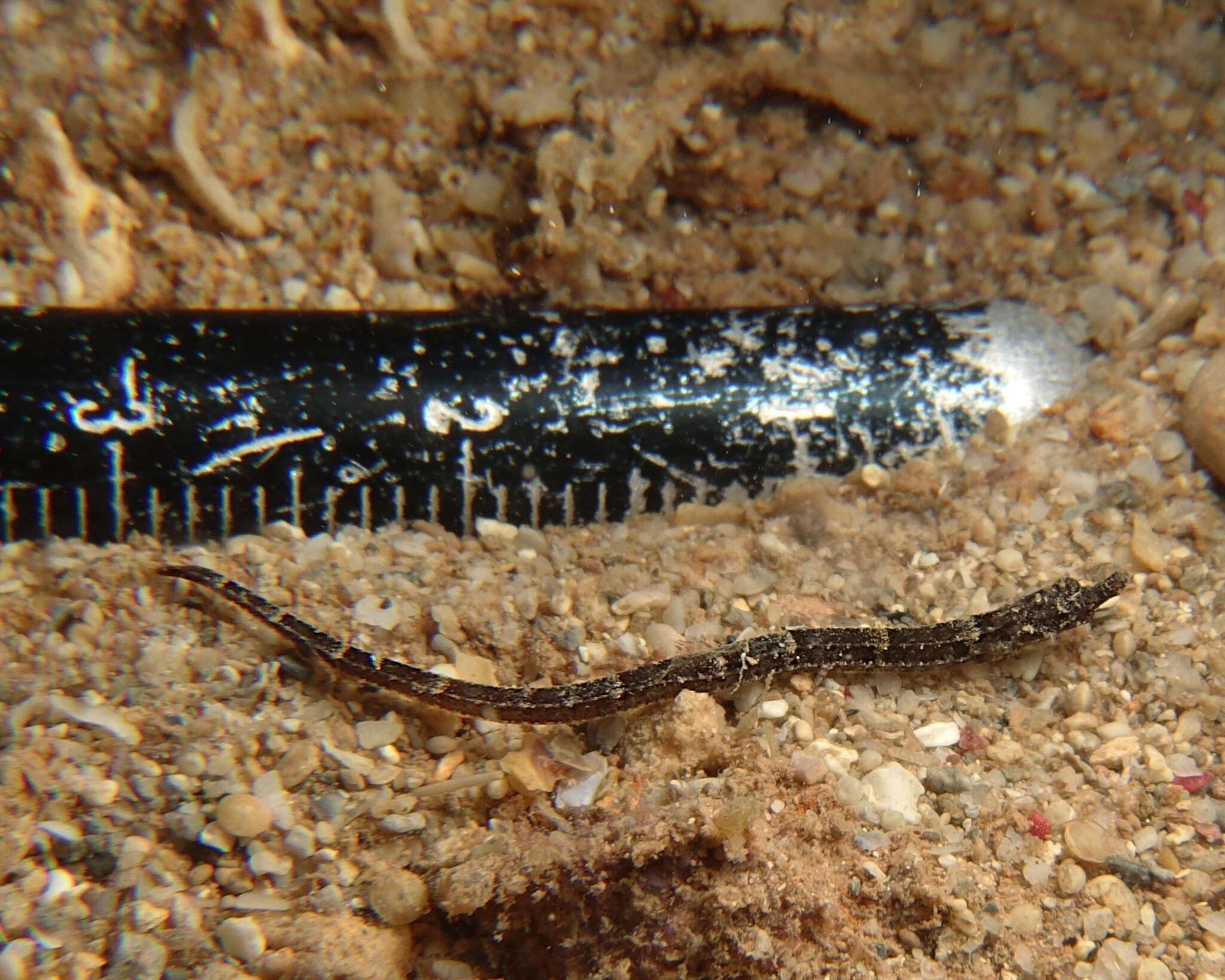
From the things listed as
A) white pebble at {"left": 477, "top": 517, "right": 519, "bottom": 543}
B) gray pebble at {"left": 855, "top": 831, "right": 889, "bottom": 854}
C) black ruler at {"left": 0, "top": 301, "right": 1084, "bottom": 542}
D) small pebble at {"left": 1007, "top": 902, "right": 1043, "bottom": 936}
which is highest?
black ruler at {"left": 0, "top": 301, "right": 1084, "bottom": 542}

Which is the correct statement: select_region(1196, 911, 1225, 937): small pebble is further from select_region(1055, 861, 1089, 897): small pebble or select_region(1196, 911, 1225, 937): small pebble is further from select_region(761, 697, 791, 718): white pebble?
select_region(761, 697, 791, 718): white pebble

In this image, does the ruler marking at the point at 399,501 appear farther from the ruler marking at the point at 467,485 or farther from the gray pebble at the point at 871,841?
the gray pebble at the point at 871,841

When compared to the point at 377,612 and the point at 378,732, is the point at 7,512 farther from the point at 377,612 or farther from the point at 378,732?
the point at 378,732

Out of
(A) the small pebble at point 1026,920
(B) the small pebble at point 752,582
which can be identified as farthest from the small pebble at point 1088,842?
(B) the small pebble at point 752,582

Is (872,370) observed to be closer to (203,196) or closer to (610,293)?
(610,293)

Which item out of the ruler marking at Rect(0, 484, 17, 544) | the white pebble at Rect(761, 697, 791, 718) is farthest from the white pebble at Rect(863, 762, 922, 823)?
the ruler marking at Rect(0, 484, 17, 544)

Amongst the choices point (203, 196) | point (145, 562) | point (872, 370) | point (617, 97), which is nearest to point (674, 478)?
point (872, 370)

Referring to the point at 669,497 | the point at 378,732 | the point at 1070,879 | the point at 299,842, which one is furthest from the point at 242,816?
the point at 1070,879
